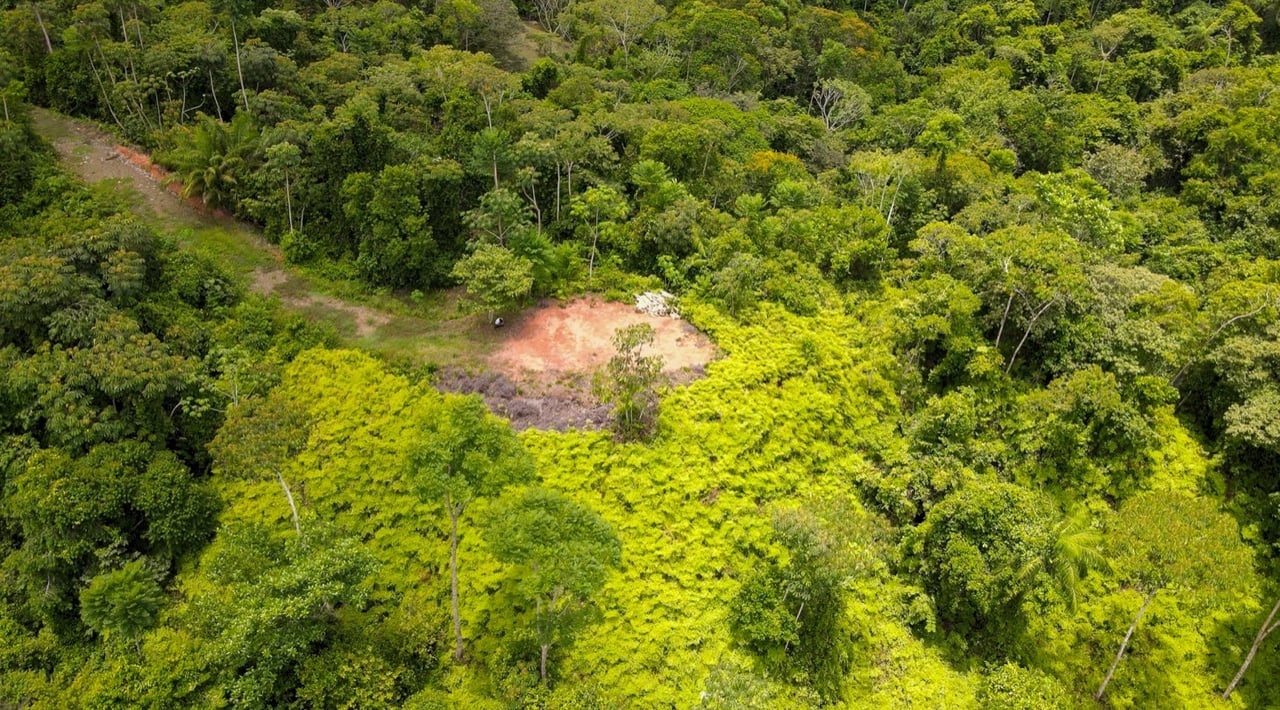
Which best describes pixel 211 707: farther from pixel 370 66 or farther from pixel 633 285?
pixel 370 66

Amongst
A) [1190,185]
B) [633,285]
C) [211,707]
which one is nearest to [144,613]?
[211,707]

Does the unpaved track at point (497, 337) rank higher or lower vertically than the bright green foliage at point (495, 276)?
lower

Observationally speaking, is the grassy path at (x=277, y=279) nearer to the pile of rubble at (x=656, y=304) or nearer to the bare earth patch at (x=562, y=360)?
the bare earth patch at (x=562, y=360)

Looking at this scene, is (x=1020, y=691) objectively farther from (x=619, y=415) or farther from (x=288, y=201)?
(x=288, y=201)

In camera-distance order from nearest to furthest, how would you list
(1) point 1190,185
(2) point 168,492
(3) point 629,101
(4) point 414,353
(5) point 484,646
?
(5) point 484,646 < (2) point 168,492 < (4) point 414,353 < (1) point 1190,185 < (3) point 629,101

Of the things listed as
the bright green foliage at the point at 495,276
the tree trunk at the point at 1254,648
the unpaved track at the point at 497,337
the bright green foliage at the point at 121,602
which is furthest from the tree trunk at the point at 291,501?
the tree trunk at the point at 1254,648

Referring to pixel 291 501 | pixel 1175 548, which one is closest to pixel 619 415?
pixel 291 501

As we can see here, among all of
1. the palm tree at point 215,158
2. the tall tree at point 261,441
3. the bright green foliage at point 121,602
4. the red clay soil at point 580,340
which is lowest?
the bright green foliage at point 121,602
